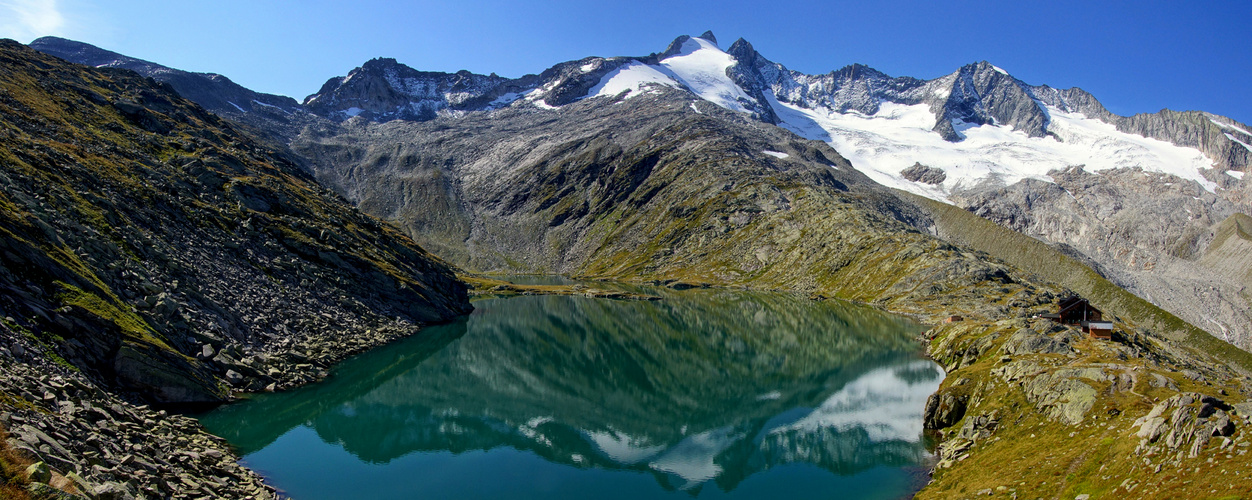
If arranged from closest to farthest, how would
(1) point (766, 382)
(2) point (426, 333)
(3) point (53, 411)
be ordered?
(3) point (53, 411) < (1) point (766, 382) < (2) point (426, 333)

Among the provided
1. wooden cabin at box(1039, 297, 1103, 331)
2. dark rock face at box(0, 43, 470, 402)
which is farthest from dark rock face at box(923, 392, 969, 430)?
dark rock face at box(0, 43, 470, 402)

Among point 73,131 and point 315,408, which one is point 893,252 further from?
point 73,131

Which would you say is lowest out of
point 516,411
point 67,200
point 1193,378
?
point 516,411

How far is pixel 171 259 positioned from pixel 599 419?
1812 inches

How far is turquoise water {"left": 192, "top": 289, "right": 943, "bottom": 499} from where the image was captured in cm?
4009

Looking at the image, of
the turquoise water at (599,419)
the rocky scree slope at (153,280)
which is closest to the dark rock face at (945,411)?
the turquoise water at (599,419)

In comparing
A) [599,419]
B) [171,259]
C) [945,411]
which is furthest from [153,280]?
[945,411]

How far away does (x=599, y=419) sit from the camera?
57031 millimetres

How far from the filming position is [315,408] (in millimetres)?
51906

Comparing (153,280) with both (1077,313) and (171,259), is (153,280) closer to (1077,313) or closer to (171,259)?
(171,259)

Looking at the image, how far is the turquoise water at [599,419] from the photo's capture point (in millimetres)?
40094

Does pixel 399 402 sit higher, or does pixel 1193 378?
pixel 1193 378

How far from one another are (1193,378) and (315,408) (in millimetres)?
67073

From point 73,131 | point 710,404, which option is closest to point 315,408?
point 710,404
